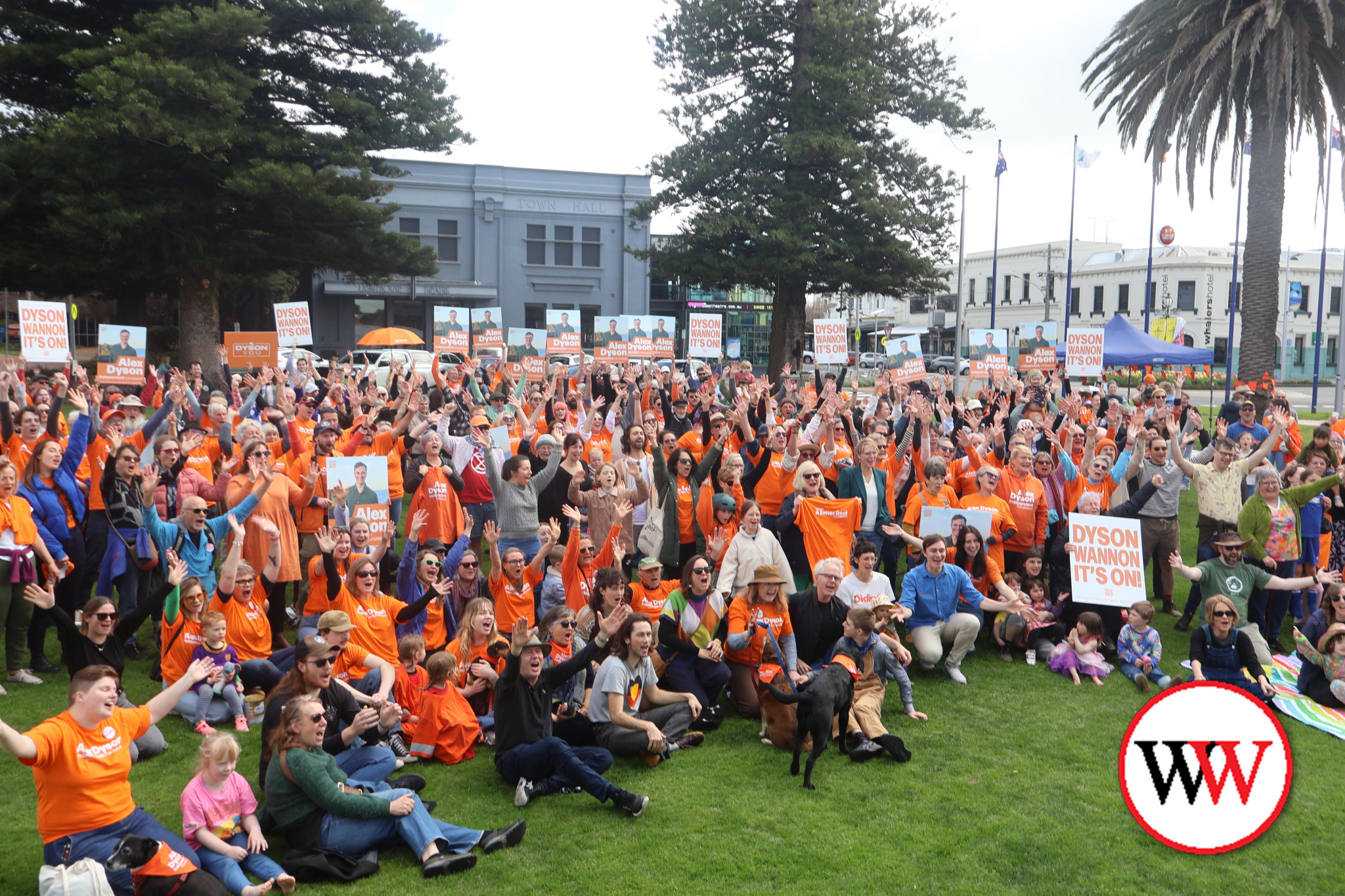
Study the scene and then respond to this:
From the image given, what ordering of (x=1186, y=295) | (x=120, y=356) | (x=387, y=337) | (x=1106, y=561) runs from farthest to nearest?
(x=1186, y=295) < (x=387, y=337) < (x=120, y=356) < (x=1106, y=561)

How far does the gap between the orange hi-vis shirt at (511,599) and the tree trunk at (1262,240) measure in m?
18.1

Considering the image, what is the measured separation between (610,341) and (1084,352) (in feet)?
29.7

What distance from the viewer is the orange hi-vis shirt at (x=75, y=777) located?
16.0 feet

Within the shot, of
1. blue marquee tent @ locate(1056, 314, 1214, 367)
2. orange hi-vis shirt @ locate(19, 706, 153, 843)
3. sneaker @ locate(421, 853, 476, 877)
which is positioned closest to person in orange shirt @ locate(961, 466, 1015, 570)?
sneaker @ locate(421, 853, 476, 877)

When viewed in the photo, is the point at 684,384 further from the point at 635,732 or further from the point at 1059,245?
Answer: the point at 1059,245

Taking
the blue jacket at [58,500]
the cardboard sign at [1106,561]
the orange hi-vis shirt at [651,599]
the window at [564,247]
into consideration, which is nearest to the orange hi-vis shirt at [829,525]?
the orange hi-vis shirt at [651,599]

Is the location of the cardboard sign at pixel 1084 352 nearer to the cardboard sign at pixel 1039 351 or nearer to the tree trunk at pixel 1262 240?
the cardboard sign at pixel 1039 351

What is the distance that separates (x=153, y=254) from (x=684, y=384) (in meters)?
15.2

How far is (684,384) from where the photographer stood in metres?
18.8

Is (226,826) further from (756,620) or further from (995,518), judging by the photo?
(995,518)

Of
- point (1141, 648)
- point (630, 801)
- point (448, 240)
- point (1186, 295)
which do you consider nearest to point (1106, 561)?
point (1141, 648)

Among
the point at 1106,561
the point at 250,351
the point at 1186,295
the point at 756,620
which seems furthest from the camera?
the point at 1186,295

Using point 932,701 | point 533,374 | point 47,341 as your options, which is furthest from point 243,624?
point 533,374

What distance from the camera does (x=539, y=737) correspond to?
6836mm
